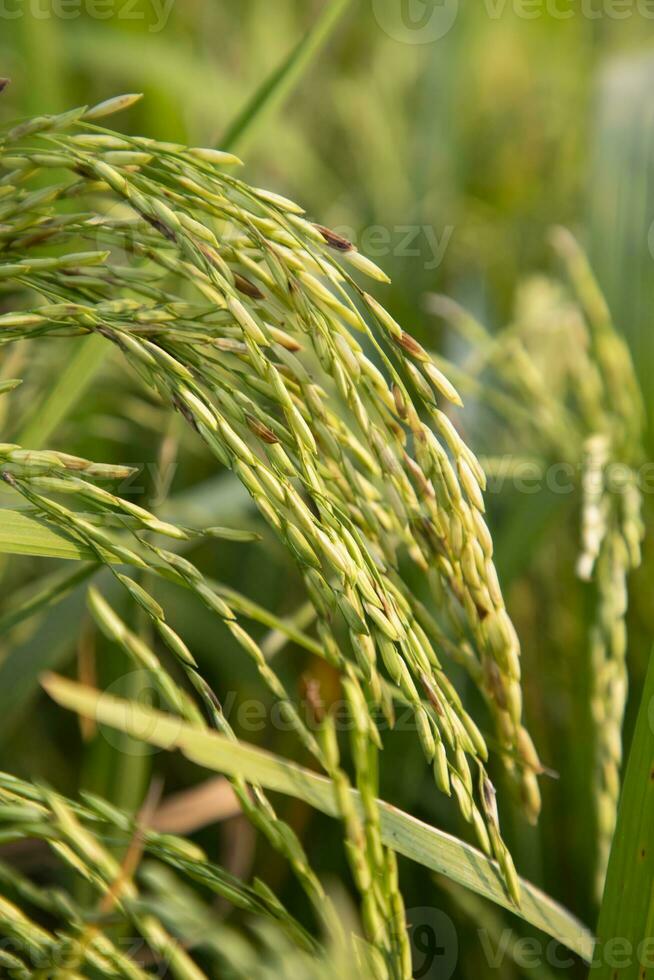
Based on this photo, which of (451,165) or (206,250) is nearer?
(206,250)

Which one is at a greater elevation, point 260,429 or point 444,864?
point 260,429

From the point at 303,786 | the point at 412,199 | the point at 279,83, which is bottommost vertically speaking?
the point at 303,786

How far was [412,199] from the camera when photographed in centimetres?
166

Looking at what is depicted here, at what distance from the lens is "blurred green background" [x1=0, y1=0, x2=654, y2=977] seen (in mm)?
958

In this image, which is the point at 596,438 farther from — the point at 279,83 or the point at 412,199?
the point at 412,199

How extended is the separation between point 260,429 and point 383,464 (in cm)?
7

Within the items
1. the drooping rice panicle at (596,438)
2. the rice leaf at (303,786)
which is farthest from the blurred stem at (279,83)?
the rice leaf at (303,786)

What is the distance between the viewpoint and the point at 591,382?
1.06 meters

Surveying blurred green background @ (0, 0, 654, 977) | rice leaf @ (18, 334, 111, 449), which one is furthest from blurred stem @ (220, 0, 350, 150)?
rice leaf @ (18, 334, 111, 449)

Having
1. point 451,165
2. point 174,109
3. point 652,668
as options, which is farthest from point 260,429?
point 451,165

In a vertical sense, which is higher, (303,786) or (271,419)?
(271,419)

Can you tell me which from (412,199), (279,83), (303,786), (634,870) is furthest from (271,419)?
(412,199)

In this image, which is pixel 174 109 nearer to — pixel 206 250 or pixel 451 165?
pixel 451 165

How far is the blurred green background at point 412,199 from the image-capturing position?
3.14 feet
